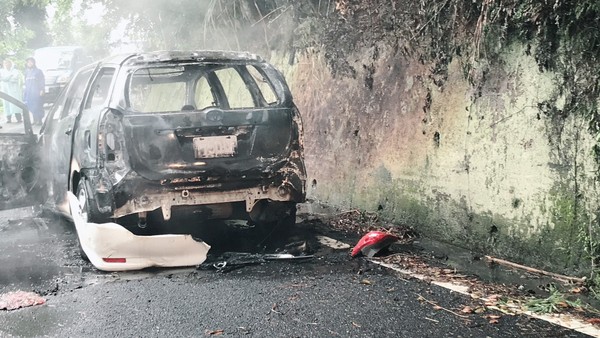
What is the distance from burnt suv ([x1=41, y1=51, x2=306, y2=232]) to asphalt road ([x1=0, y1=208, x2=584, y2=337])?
0.49 meters

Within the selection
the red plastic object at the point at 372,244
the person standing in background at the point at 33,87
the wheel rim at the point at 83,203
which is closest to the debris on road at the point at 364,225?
the red plastic object at the point at 372,244

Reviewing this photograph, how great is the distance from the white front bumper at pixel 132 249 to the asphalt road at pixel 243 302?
0.08 metres

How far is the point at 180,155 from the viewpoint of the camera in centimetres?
497

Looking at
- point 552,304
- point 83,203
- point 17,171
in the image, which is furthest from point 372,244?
point 17,171

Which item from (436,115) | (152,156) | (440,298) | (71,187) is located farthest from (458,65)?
(71,187)

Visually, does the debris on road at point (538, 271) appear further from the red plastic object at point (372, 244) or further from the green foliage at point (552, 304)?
the red plastic object at point (372, 244)

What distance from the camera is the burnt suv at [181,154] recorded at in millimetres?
4863

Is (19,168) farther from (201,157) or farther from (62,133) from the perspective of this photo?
(201,157)

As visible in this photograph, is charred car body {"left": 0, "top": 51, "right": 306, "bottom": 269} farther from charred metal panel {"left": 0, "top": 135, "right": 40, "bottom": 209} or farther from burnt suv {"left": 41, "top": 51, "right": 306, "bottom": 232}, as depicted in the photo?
charred metal panel {"left": 0, "top": 135, "right": 40, "bottom": 209}

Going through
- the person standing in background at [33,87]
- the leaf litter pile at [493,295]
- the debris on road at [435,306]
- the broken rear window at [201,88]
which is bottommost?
the debris on road at [435,306]

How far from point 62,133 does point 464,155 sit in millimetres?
3902

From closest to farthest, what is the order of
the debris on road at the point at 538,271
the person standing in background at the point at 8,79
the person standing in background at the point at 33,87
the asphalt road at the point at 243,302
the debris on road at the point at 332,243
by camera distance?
the asphalt road at the point at 243,302, the debris on road at the point at 538,271, the debris on road at the point at 332,243, the person standing in background at the point at 33,87, the person standing in background at the point at 8,79

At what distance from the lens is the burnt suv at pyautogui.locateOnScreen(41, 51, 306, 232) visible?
4.86 metres

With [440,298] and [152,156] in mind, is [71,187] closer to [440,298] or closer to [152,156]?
[152,156]
